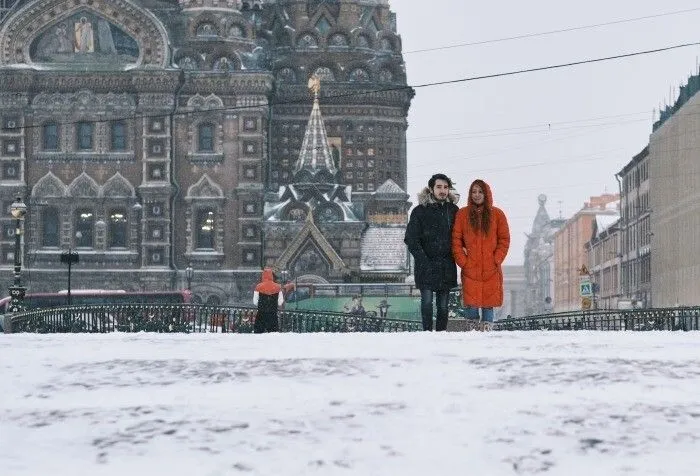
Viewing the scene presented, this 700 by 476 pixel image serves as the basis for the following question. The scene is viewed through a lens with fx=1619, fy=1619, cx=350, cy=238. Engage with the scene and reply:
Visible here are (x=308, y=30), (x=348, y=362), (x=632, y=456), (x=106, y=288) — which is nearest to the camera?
(x=632, y=456)

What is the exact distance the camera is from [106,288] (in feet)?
245

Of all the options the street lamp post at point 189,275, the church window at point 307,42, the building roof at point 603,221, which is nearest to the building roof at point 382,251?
the street lamp post at point 189,275

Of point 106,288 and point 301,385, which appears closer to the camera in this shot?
point 301,385

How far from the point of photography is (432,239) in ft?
55.4

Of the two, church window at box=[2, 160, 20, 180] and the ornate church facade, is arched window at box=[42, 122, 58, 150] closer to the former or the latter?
the ornate church facade

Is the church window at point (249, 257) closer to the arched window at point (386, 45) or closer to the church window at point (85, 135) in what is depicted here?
the church window at point (85, 135)

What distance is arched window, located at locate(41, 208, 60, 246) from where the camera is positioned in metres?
76.1

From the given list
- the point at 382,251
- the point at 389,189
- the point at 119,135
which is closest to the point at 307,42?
Result: the point at 389,189

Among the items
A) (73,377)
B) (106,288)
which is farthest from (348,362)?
(106,288)

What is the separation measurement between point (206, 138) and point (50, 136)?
7375mm

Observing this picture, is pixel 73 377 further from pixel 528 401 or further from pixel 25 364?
pixel 528 401

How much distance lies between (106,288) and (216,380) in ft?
220

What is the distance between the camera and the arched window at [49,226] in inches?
2995

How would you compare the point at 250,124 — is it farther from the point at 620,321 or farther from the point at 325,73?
the point at 620,321
